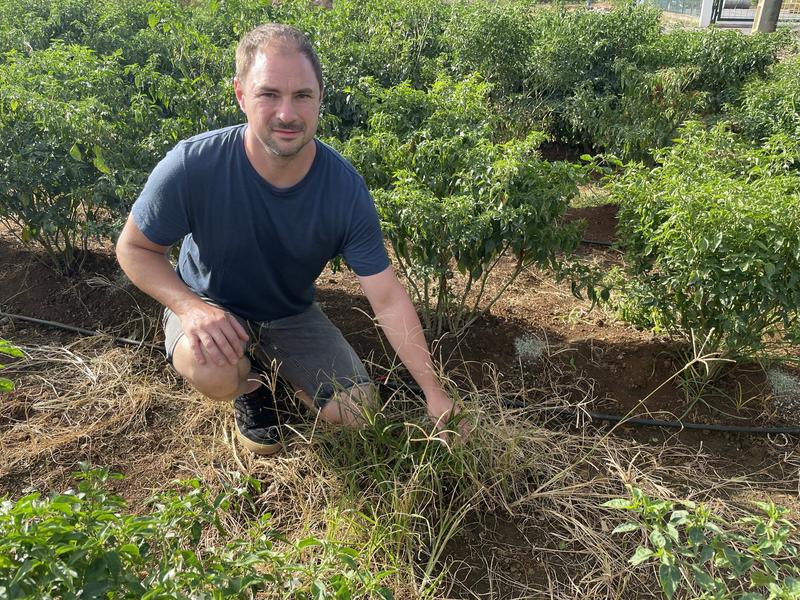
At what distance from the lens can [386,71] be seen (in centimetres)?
467

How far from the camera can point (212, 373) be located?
7.59 ft

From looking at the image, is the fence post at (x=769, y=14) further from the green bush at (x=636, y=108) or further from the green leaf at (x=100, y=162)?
the green leaf at (x=100, y=162)

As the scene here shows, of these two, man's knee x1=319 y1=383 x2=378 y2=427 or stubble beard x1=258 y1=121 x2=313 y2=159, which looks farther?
man's knee x1=319 y1=383 x2=378 y2=427

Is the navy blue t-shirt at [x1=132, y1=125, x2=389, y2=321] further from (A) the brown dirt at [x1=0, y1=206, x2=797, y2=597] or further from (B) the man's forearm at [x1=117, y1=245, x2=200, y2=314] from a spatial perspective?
(A) the brown dirt at [x1=0, y1=206, x2=797, y2=597]

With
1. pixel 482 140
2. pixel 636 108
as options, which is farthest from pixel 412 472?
pixel 636 108

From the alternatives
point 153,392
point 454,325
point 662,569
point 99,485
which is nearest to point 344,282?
point 454,325

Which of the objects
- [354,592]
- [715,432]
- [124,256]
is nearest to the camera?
[354,592]

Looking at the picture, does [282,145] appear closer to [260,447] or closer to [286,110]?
[286,110]

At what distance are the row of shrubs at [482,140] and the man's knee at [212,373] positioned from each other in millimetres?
834

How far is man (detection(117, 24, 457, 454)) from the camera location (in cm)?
222

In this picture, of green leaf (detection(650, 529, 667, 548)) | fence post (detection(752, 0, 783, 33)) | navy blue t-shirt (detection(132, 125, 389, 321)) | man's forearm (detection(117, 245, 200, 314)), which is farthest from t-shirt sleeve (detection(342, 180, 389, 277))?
fence post (detection(752, 0, 783, 33))

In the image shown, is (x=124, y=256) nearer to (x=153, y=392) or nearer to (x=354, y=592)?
(x=153, y=392)

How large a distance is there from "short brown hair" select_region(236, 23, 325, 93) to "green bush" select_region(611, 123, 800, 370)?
4.65 feet

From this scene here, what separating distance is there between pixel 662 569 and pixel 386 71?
386 centimetres
